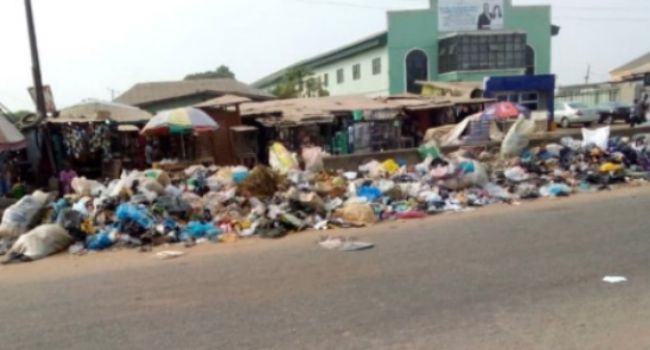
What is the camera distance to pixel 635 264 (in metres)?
6.00

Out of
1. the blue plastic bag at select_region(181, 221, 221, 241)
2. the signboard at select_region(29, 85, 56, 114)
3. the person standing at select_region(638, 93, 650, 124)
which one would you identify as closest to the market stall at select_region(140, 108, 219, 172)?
the signboard at select_region(29, 85, 56, 114)

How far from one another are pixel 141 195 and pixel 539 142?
9.91 m

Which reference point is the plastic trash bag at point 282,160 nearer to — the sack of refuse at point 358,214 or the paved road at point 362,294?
the sack of refuse at point 358,214

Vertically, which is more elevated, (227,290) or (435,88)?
(435,88)

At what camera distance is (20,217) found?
9.23 meters

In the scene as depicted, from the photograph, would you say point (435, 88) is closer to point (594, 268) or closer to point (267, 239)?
point (267, 239)

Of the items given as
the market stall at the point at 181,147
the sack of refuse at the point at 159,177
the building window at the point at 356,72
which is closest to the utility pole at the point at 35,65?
the market stall at the point at 181,147

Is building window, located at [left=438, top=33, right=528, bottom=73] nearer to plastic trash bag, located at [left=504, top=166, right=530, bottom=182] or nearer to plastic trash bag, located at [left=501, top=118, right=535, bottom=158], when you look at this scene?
plastic trash bag, located at [left=501, top=118, right=535, bottom=158]

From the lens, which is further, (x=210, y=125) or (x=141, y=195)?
(x=210, y=125)

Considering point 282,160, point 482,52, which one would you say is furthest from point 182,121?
point 482,52

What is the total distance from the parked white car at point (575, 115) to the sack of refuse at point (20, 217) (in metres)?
26.1

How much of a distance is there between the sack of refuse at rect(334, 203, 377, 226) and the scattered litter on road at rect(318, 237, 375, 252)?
131 cm

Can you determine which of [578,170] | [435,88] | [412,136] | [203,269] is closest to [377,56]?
[435,88]

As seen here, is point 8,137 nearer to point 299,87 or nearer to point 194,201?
point 194,201
